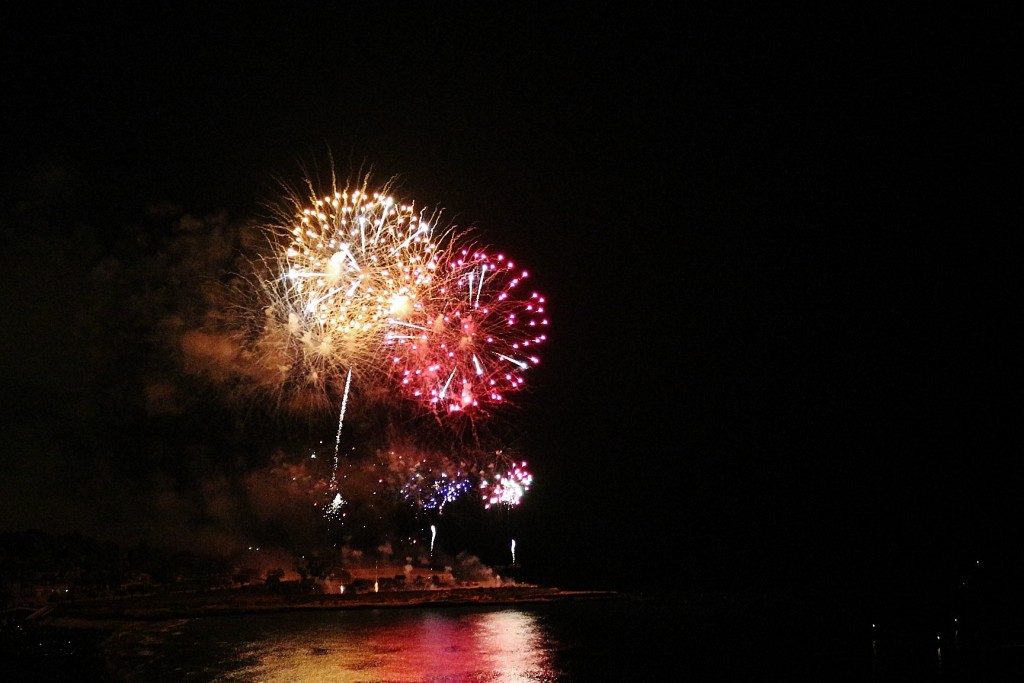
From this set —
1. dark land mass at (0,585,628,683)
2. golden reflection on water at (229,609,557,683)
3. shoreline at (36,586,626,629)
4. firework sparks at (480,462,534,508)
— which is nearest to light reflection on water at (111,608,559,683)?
golden reflection on water at (229,609,557,683)

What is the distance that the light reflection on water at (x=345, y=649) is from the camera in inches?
429

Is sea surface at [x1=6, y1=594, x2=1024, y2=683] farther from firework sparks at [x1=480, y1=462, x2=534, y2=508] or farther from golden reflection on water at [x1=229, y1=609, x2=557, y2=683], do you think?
firework sparks at [x1=480, y1=462, x2=534, y2=508]

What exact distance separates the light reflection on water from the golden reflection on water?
14 millimetres

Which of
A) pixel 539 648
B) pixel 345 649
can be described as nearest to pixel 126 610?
pixel 345 649

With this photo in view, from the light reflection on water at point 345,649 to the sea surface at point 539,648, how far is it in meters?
0.03

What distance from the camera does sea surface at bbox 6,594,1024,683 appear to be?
11.0 meters

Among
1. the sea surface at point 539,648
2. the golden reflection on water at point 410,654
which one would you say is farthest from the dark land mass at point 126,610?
the golden reflection on water at point 410,654

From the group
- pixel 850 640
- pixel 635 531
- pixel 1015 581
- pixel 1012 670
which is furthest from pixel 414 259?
pixel 635 531

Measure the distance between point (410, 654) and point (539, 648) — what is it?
203cm

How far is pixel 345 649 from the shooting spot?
41.7ft

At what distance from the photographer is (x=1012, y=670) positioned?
38.3 ft

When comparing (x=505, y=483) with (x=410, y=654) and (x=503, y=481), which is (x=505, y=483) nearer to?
(x=503, y=481)

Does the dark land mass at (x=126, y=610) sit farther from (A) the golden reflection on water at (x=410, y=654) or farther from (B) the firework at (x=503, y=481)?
(B) the firework at (x=503, y=481)

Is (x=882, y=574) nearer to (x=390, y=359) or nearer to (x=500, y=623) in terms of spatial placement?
(x=500, y=623)
